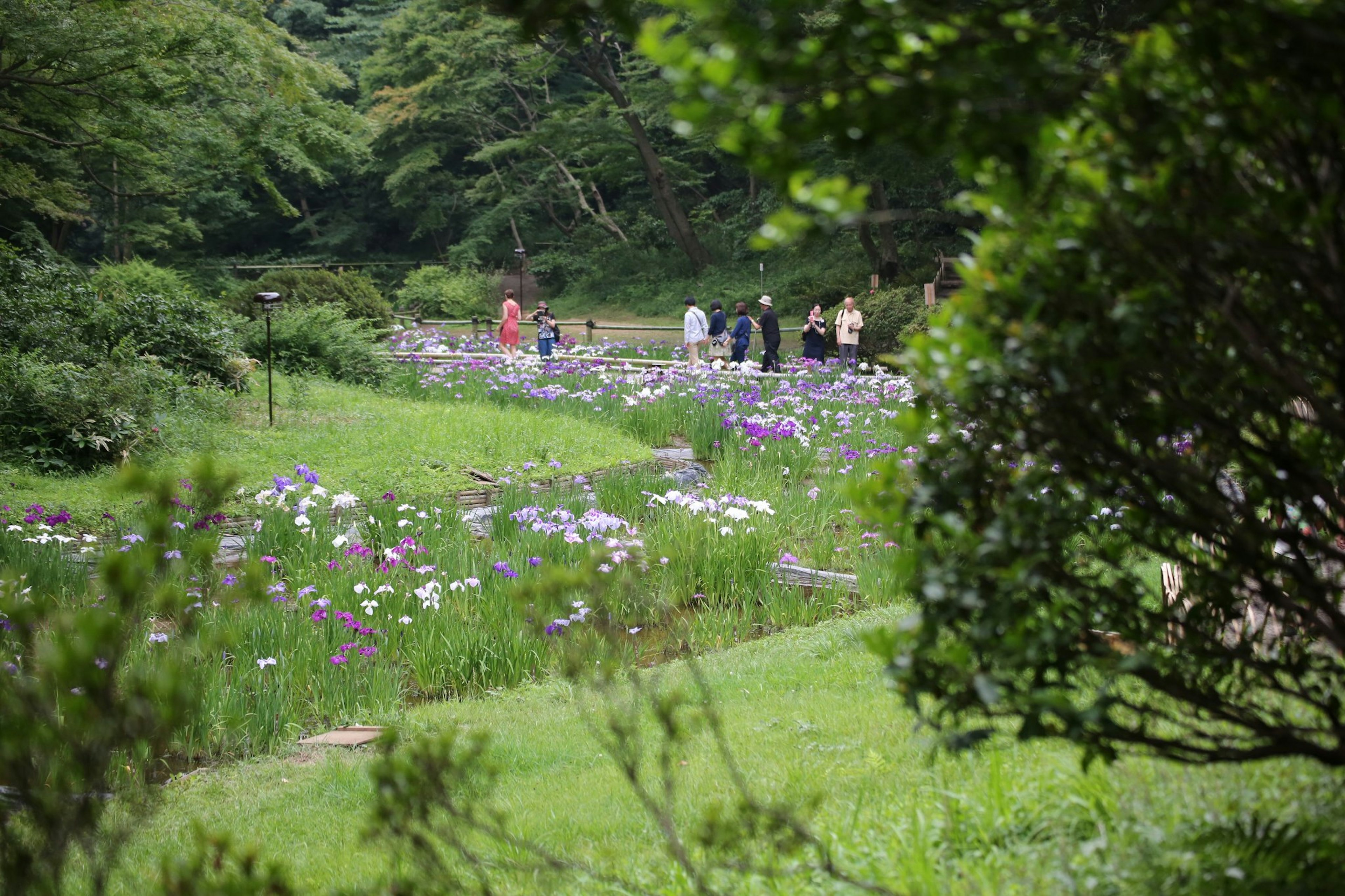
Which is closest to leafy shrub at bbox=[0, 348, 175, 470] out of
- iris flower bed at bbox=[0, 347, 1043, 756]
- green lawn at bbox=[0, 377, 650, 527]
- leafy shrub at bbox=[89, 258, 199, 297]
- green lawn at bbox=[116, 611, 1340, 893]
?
green lawn at bbox=[0, 377, 650, 527]

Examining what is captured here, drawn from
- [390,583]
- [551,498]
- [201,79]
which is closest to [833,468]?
[551,498]

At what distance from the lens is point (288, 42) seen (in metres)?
37.8

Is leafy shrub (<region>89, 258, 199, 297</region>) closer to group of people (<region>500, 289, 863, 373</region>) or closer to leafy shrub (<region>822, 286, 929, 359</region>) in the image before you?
group of people (<region>500, 289, 863, 373</region>)

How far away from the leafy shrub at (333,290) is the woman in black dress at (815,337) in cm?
802

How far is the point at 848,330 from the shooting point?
17219mm

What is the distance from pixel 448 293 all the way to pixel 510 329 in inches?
622

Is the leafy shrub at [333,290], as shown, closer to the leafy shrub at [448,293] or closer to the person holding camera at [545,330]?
the person holding camera at [545,330]

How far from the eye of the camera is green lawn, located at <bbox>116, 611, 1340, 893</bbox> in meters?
2.41

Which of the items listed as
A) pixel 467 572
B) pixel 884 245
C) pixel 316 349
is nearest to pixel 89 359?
pixel 316 349

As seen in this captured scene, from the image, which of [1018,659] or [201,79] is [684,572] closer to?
[1018,659]

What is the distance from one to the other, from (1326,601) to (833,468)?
7.79m

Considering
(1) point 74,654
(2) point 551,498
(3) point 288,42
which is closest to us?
(1) point 74,654

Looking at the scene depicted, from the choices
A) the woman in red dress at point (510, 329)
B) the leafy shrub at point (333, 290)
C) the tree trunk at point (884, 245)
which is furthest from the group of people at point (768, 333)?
the leafy shrub at point (333, 290)

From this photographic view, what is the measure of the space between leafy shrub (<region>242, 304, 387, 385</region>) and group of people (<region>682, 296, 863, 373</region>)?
4794mm
